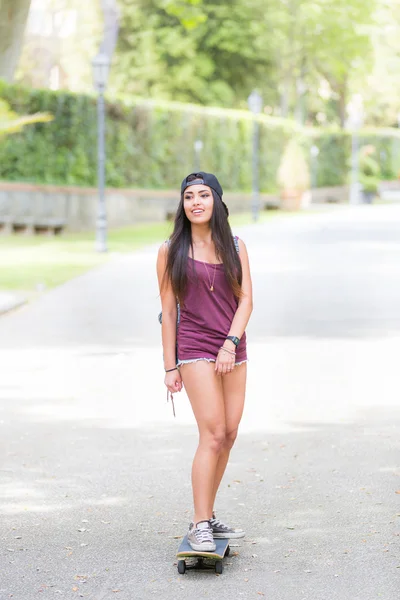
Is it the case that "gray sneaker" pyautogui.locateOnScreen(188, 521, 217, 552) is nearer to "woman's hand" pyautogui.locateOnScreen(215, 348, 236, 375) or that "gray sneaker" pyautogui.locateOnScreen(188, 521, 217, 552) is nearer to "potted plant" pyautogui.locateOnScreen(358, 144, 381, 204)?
"woman's hand" pyautogui.locateOnScreen(215, 348, 236, 375)

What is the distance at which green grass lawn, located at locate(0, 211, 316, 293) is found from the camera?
65.3 ft

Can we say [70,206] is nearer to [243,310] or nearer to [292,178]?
[292,178]

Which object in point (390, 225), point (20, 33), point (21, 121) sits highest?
point (20, 33)

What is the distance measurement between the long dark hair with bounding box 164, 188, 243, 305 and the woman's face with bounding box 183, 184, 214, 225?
2cm

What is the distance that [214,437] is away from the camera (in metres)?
5.29

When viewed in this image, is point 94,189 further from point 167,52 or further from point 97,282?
point 167,52

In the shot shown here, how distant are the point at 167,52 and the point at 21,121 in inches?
1447

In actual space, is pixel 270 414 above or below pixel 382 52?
below

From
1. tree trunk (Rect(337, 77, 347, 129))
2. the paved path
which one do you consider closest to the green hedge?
tree trunk (Rect(337, 77, 347, 129))

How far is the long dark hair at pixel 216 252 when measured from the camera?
5270 millimetres

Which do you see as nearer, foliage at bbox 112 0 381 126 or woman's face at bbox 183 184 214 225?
woman's face at bbox 183 184 214 225

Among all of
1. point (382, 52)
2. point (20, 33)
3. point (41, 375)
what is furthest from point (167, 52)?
point (41, 375)

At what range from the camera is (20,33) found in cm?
3048

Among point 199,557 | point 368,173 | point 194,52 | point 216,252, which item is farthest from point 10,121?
point 368,173
